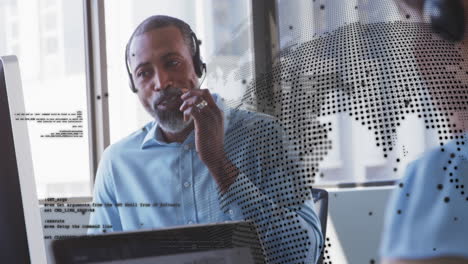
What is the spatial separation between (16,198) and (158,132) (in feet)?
0.56

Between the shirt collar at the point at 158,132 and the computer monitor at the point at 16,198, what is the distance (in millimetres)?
147

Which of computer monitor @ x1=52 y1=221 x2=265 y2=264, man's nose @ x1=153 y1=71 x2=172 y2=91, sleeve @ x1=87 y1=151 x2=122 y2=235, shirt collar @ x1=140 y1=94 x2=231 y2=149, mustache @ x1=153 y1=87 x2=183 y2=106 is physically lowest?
sleeve @ x1=87 y1=151 x2=122 y2=235

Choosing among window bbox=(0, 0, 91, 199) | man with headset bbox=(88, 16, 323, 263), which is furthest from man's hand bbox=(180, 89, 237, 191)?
window bbox=(0, 0, 91, 199)

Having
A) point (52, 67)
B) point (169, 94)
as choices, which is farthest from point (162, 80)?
point (52, 67)

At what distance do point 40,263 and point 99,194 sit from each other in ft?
0.81

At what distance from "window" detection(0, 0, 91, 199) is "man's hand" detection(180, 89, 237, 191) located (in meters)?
0.88

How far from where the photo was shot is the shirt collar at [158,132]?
0.46 m

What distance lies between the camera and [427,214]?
0.33 metres

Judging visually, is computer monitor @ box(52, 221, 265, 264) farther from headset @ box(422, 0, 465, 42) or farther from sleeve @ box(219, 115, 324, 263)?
headset @ box(422, 0, 465, 42)

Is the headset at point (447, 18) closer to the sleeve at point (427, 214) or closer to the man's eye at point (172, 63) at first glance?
the sleeve at point (427, 214)

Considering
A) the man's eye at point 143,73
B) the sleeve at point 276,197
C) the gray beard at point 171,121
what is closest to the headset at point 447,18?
the sleeve at point 276,197

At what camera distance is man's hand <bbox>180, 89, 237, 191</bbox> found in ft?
1.45

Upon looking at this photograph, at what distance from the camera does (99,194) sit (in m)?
0.78
